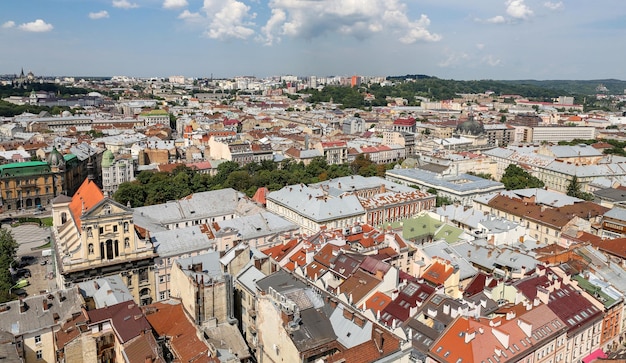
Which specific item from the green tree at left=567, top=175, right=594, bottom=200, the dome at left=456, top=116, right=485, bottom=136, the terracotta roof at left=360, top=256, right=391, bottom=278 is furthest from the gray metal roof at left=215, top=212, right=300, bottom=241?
the dome at left=456, top=116, right=485, bottom=136

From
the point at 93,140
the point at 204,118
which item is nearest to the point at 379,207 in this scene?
the point at 93,140

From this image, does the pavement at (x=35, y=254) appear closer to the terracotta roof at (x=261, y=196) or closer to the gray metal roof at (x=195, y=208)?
the gray metal roof at (x=195, y=208)

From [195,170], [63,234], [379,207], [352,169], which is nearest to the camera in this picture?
[63,234]

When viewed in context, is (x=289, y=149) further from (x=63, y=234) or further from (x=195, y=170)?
(x=63, y=234)

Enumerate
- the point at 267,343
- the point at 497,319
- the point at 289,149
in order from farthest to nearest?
the point at 289,149
the point at 497,319
the point at 267,343

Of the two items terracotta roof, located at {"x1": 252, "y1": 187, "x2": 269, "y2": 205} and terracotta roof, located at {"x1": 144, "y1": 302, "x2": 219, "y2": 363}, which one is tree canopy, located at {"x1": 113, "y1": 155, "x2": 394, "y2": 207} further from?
terracotta roof, located at {"x1": 144, "y1": 302, "x2": 219, "y2": 363}

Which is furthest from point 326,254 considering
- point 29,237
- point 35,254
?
point 29,237

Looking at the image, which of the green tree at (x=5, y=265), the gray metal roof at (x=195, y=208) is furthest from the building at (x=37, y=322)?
the gray metal roof at (x=195, y=208)
